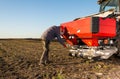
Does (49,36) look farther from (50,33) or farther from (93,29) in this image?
(93,29)

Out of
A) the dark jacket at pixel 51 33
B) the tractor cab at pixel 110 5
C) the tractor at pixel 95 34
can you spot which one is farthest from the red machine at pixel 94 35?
the tractor cab at pixel 110 5

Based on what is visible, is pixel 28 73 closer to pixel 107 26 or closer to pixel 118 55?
pixel 107 26

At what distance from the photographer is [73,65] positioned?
26.5 feet

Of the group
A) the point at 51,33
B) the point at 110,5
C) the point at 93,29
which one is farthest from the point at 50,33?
the point at 110,5

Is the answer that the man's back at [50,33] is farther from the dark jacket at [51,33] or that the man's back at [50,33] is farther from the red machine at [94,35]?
the red machine at [94,35]

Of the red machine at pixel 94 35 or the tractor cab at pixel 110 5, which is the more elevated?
the tractor cab at pixel 110 5

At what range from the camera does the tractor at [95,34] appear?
799 centimetres

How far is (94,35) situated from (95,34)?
0.05 meters

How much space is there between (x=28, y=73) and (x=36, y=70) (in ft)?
1.45

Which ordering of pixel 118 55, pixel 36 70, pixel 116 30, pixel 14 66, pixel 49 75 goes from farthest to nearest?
1. pixel 118 55
2. pixel 116 30
3. pixel 14 66
4. pixel 36 70
5. pixel 49 75

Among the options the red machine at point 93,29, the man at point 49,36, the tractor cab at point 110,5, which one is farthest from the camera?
the tractor cab at point 110,5

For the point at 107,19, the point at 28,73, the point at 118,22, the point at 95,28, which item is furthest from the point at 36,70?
the point at 118,22

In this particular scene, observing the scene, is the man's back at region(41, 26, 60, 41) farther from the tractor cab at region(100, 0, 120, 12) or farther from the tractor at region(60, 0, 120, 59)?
the tractor cab at region(100, 0, 120, 12)

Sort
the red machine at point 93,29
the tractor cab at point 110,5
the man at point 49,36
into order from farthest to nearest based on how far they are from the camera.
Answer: the tractor cab at point 110,5 < the man at point 49,36 < the red machine at point 93,29
